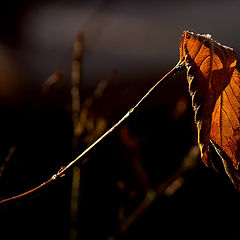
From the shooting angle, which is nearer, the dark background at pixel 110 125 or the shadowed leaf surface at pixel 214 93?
the shadowed leaf surface at pixel 214 93

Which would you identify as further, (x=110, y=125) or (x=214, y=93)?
(x=110, y=125)

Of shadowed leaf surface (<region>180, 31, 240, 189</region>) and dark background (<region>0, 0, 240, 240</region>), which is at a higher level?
shadowed leaf surface (<region>180, 31, 240, 189</region>)

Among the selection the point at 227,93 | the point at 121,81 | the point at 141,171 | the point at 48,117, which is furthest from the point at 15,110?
the point at 227,93

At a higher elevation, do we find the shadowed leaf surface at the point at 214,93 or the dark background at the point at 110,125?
the shadowed leaf surface at the point at 214,93

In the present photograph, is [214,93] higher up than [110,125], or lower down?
higher up

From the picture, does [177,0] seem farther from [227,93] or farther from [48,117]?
[227,93]
